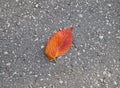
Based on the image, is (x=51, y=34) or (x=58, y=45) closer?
(x=58, y=45)

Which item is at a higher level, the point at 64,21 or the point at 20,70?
the point at 64,21

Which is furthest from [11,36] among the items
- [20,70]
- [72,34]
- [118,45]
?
[118,45]

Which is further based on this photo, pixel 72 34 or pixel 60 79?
pixel 72 34

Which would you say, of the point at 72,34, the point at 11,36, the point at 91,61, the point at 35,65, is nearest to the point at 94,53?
the point at 91,61

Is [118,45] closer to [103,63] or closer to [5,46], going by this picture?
[103,63]
